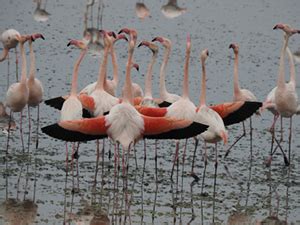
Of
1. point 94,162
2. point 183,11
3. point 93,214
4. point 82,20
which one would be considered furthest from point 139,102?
point 183,11

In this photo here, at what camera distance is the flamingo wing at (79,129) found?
815 centimetres

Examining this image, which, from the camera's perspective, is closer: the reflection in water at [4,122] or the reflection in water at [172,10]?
the reflection in water at [4,122]

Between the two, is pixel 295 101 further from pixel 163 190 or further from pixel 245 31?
pixel 245 31

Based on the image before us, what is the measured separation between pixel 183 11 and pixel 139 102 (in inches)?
371

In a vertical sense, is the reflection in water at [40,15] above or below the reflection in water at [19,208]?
above

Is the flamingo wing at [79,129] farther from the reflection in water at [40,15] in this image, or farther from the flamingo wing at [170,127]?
the reflection in water at [40,15]

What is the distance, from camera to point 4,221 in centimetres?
742

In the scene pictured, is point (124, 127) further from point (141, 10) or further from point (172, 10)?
point (172, 10)

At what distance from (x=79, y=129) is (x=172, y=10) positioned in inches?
412

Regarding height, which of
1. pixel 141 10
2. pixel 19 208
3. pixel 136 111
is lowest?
pixel 19 208

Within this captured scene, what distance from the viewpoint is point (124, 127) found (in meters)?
8.22

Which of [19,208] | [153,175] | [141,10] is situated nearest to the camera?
[19,208]

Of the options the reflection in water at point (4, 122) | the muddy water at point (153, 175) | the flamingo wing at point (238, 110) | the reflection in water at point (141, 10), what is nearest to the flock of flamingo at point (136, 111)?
the flamingo wing at point (238, 110)

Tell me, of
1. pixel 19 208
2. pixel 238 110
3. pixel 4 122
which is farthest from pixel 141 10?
pixel 19 208
